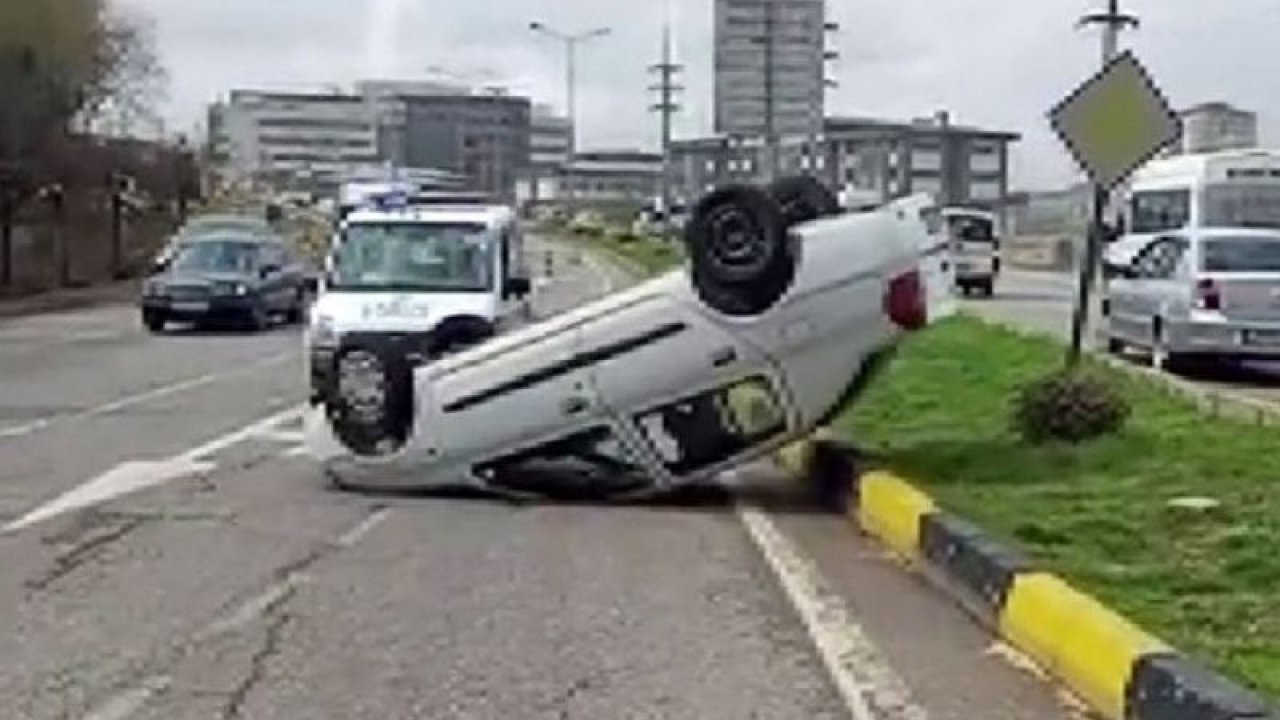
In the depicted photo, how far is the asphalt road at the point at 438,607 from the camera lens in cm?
954

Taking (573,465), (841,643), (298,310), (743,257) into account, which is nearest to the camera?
(841,643)

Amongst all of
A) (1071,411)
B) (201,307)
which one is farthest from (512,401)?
(201,307)

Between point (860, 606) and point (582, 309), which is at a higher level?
point (582, 309)

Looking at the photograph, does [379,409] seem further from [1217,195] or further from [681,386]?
[1217,195]

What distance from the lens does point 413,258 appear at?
24547 millimetres

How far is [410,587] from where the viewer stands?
487 inches

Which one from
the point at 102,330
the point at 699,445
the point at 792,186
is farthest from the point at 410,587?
the point at 102,330

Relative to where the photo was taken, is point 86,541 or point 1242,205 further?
point 1242,205

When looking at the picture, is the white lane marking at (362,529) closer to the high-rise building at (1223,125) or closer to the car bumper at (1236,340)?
the car bumper at (1236,340)

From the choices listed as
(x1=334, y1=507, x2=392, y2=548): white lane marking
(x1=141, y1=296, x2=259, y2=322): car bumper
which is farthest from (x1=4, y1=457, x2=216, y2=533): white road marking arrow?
(x1=141, y1=296, x2=259, y2=322): car bumper

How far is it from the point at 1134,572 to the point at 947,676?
208cm

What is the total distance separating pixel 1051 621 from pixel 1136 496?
4366 mm

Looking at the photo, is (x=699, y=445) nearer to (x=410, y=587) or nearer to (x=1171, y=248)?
(x=410, y=587)

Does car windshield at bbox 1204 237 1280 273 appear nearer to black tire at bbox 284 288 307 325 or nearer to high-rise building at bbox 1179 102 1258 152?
black tire at bbox 284 288 307 325
